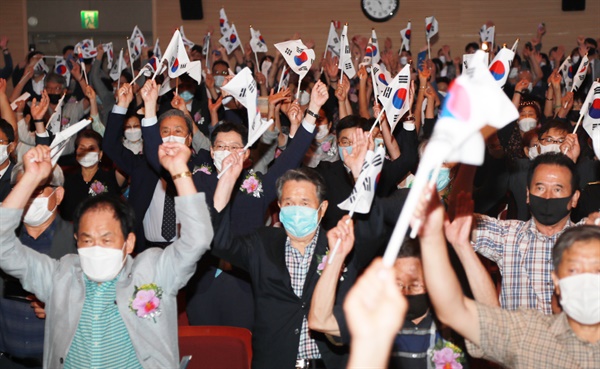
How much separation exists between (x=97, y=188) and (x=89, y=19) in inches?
341

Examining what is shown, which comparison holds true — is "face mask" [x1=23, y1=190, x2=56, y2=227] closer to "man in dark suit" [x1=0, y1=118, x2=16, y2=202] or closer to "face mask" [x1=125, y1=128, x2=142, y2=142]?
"man in dark suit" [x1=0, y1=118, x2=16, y2=202]

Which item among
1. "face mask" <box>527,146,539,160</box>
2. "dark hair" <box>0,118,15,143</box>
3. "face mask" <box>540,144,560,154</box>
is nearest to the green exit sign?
"dark hair" <box>0,118,15,143</box>

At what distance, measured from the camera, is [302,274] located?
3.18 metres

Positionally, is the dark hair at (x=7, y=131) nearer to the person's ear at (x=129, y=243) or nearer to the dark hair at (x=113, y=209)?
the dark hair at (x=113, y=209)

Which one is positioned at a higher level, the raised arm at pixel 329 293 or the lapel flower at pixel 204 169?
the lapel flower at pixel 204 169

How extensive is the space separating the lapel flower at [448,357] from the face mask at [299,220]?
74 centimetres

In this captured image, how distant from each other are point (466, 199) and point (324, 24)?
9.82 m

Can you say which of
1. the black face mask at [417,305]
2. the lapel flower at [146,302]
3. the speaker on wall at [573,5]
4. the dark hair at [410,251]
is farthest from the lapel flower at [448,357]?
the speaker on wall at [573,5]

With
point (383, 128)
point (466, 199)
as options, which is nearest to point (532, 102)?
point (383, 128)

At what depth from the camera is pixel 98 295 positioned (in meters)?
2.87

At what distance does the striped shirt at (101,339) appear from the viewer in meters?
2.79

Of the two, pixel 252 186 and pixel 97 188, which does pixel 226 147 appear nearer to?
pixel 252 186

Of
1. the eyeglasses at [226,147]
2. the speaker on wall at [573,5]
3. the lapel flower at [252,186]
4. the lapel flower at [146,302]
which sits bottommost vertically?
the lapel flower at [146,302]

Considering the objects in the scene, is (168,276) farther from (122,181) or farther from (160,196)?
(122,181)
